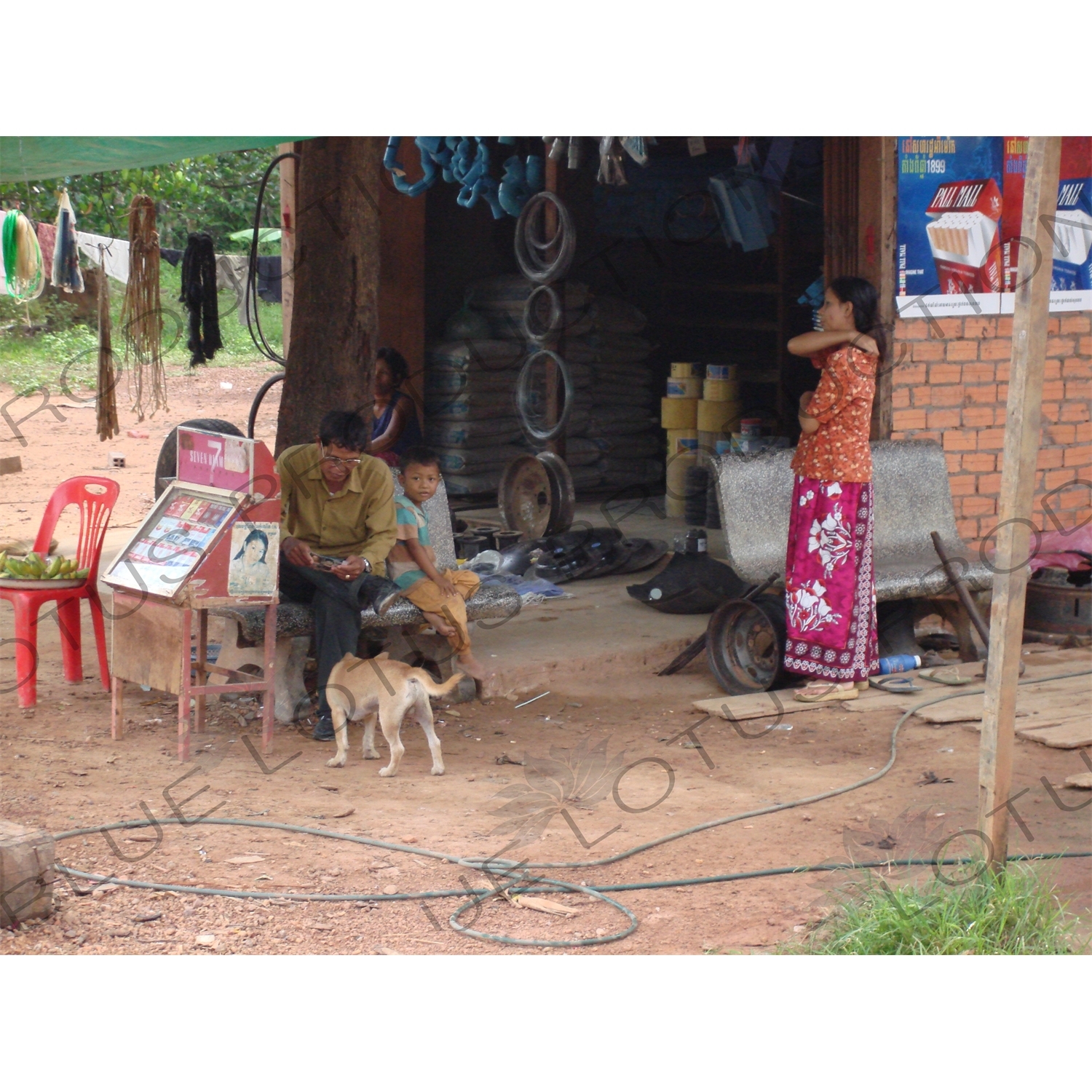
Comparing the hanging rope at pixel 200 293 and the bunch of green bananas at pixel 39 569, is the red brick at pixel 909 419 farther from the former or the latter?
the hanging rope at pixel 200 293

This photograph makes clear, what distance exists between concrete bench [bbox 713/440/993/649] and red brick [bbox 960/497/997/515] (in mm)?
365

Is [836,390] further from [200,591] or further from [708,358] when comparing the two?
[708,358]

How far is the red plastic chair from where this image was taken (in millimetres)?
6262

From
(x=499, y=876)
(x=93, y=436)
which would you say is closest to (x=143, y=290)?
(x=499, y=876)

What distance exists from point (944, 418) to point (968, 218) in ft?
3.53

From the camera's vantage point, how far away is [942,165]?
24.7 ft

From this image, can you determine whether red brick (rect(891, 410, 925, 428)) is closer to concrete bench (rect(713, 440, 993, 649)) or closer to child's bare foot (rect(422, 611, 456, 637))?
concrete bench (rect(713, 440, 993, 649))

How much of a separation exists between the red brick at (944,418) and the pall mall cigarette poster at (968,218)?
0.52 meters

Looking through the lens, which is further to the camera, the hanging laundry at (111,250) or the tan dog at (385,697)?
the hanging laundry at (111,250)

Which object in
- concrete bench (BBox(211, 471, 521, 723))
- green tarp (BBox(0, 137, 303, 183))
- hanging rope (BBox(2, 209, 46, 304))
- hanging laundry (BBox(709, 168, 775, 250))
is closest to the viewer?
green tarp (BBox(0, 137, 303, 183))

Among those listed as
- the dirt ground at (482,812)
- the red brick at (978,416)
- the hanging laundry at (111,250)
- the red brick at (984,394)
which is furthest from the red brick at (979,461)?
the hanging laundry at (111,250)

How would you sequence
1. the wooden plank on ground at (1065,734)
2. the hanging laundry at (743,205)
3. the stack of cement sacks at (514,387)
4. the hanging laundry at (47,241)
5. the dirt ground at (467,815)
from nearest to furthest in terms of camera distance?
the dirt ground at (467,815) < the wooden plank on ground at (1065,734) < the hanging laundry at (47,241) < the hanging laundry at (743,205) < the stack of cement sacks at (514,387)

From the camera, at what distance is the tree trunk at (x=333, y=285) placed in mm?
7410

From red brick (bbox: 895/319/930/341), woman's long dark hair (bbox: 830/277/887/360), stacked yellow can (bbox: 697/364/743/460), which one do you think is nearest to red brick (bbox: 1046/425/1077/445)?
red brick (bbox: 895/319/930/341)
